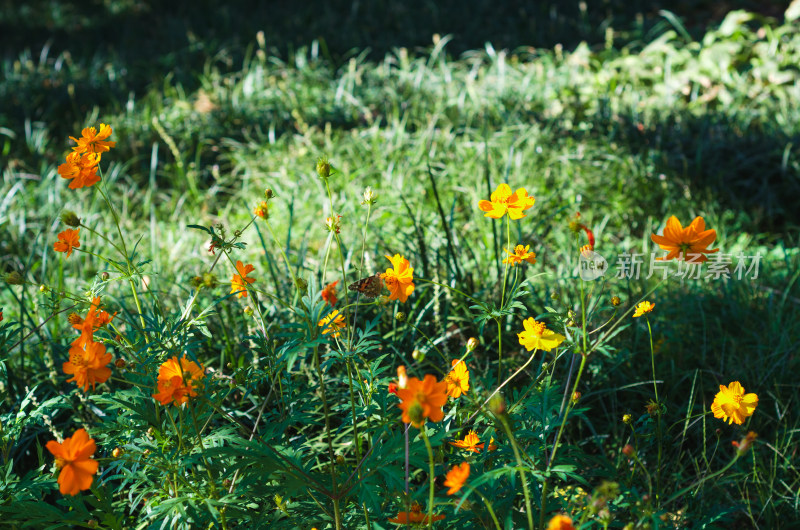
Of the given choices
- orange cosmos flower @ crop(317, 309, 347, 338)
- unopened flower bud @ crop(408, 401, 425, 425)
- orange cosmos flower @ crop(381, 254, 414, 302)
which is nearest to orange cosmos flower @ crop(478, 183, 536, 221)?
orange cosmos flower @ crop(381, 254, 414, 302)

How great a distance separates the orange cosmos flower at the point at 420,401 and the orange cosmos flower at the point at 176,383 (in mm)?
341

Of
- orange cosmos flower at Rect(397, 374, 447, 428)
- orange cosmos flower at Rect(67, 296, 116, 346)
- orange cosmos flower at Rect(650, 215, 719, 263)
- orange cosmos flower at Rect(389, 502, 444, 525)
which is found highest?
orange cosmos flower at Rect(650, 215, 719, 263)

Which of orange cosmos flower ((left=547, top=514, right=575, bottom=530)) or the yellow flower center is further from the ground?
the yellow flower center

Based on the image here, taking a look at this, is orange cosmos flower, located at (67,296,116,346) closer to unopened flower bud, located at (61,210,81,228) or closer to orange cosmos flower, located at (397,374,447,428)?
unopened flower bud, located at (61,210,81,228)

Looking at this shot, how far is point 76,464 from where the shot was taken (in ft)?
2.72

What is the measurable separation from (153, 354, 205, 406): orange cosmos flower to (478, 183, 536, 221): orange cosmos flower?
1.82 feet

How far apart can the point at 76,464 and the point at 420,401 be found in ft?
1.52

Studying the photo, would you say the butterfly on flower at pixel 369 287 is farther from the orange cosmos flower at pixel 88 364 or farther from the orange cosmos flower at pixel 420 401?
the orange cosmos flower at pixel 88 364

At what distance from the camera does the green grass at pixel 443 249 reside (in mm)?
1120

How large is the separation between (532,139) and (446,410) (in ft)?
6.32

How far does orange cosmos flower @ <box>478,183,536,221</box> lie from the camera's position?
1.10 meters

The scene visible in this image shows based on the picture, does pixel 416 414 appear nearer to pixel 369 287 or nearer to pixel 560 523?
pixel 560 523

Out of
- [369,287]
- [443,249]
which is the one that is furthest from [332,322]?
[443,249]

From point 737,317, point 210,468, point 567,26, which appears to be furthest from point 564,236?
point 567,26
